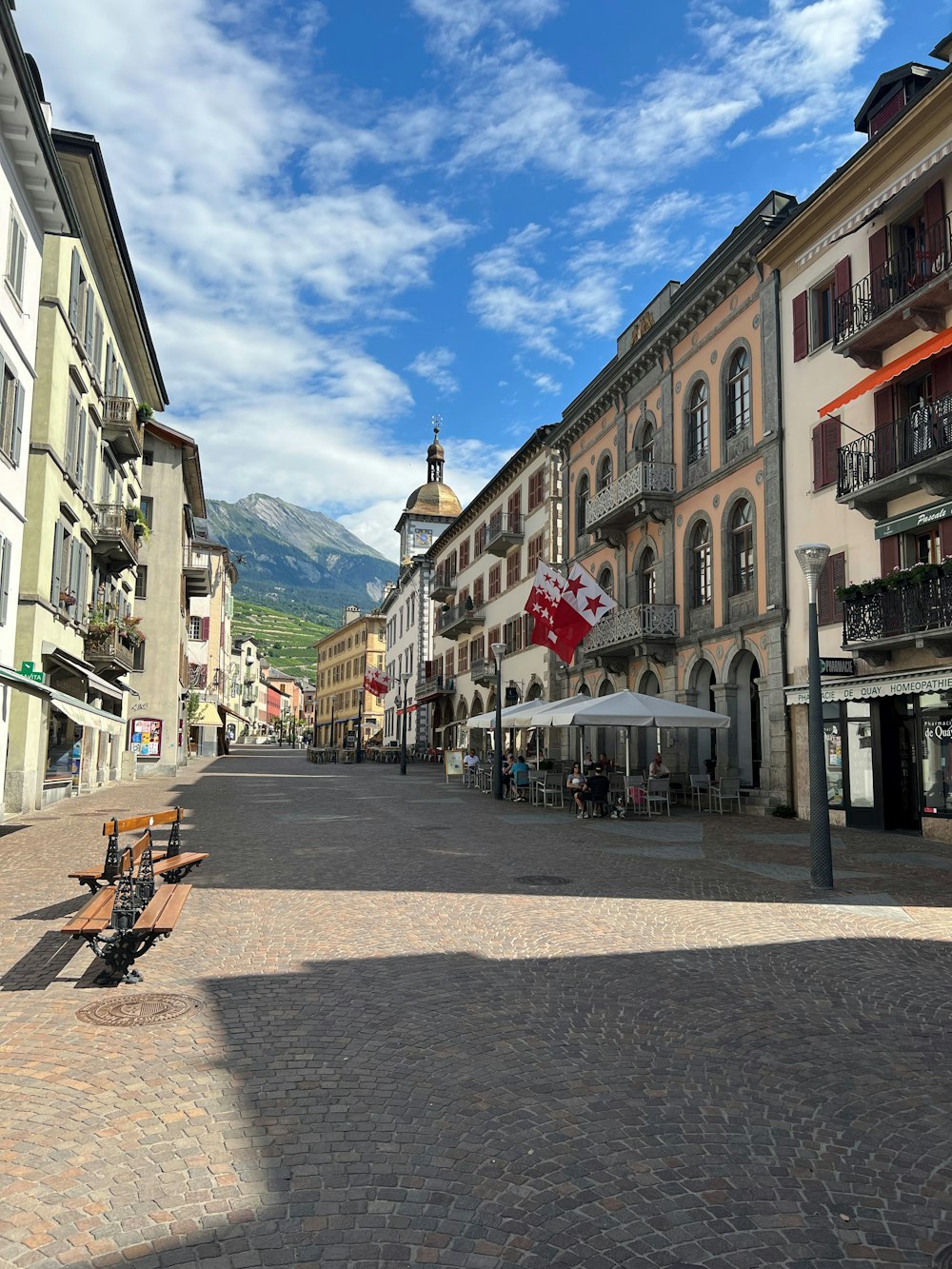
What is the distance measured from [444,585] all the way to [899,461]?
140 ft

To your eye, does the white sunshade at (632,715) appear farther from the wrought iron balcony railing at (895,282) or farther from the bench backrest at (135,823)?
the bench backrest at (135,823)

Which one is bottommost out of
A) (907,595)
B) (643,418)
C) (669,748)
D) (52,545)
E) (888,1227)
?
(888,1227)

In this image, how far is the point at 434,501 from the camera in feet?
261

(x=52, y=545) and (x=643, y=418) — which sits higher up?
(x=643, y=418)

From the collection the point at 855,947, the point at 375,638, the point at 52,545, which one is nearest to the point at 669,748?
the point at 52,545

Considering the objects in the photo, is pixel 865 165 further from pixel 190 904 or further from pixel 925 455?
pixel 190 904

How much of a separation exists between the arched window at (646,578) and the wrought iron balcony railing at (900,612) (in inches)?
459

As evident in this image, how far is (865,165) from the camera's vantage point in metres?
19.2

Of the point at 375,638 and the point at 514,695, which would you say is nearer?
the point at 514,695

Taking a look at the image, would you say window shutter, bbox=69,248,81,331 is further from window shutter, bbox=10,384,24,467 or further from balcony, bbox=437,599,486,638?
balcony, bbox=437,599,486,638

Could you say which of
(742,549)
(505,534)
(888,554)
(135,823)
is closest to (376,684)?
(505,534)

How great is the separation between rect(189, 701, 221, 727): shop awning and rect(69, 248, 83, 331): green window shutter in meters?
33.8

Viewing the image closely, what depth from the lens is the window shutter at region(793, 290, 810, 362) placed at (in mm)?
21734

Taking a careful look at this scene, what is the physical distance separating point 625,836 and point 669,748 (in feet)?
36.4
